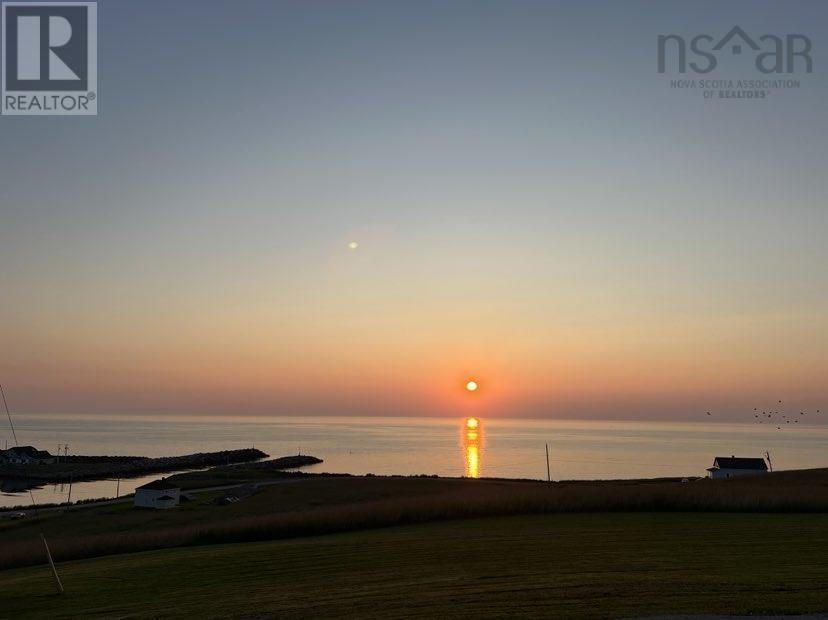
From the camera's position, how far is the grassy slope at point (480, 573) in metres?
13.1

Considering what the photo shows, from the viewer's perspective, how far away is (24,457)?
5359 inches

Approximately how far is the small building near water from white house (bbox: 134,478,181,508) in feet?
269

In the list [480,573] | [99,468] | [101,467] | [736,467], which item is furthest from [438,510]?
[101,467]

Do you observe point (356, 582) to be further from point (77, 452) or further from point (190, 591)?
point (77, 452)

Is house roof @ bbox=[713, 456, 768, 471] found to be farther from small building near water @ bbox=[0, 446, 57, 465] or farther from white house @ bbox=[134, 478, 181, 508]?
small building near water @ bbox=[0, 446, 57, 465]

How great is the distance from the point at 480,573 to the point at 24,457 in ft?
476

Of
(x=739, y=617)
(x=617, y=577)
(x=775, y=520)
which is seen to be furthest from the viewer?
(x=775, y=520)

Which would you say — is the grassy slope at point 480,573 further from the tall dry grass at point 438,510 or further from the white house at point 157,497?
the white house at point 157,497

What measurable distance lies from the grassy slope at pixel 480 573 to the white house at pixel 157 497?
39.7m

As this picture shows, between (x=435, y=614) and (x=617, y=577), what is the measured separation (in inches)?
179

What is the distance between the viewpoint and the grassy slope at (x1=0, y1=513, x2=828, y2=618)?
1312 cm

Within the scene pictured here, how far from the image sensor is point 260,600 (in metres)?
15.6

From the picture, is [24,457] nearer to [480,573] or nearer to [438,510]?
[438,510]

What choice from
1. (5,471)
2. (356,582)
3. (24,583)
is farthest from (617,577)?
(5,471)
